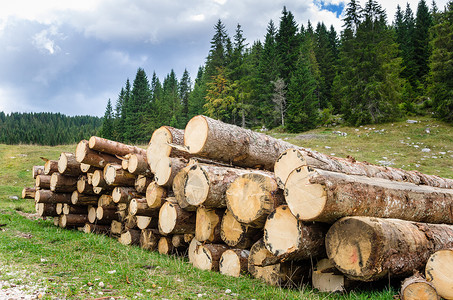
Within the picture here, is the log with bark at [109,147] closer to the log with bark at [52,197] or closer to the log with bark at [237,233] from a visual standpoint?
the log with bark at [52,197]

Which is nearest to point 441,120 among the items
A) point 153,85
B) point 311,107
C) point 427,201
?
point 311,107

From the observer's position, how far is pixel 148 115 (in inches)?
2062

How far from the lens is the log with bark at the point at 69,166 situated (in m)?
8.28

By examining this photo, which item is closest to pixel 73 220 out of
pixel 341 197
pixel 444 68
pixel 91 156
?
pixel 91 156

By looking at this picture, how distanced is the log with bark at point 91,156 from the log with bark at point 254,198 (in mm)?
4504

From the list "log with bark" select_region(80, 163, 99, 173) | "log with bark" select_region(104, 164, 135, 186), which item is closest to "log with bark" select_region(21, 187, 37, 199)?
"log with bark" select_region(80, 163, 99, 173)

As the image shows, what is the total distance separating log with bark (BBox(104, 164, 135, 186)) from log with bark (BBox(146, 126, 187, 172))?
110cm

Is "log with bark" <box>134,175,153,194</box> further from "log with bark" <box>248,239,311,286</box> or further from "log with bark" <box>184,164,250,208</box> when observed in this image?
"log with bark" <box>248,239,311,286</box>

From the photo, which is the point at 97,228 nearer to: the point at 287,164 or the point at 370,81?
the point at 287,164

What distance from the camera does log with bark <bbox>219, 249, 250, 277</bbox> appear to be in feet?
14.7

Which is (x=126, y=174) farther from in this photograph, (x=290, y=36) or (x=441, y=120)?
(x=290, y=36)

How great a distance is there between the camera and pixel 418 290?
10.2 ft

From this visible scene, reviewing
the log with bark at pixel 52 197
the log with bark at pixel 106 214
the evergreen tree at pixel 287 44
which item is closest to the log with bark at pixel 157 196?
the log with bark at pixel 106 214

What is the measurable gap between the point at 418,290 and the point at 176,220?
143 inches
